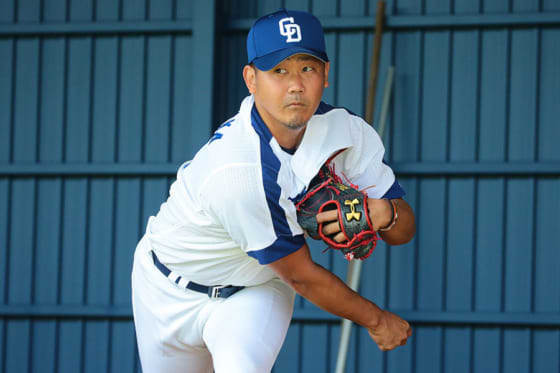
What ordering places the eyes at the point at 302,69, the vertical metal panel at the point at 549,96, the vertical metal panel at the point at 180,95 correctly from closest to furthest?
the eyes at the point at 302,69 < the vertical metal panel at the point at 549,96 < the vertical metal panel at the point at 180,95

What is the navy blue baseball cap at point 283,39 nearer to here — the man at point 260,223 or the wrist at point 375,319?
the man at point 260,223

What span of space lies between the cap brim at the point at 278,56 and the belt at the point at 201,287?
72cm

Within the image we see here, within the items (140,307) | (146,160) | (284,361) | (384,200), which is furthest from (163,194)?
(384,200)

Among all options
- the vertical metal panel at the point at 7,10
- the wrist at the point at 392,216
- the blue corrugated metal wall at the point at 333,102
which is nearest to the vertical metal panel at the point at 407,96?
the blue corrugated metal wall at the point at 333,102

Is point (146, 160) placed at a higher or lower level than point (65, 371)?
higher

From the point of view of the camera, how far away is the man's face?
7.16 ft

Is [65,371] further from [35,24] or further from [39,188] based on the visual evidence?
[35,24]

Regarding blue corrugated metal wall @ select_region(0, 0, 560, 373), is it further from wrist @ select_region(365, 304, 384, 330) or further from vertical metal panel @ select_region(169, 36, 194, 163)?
wrist @ select_region(365, 304, 384, 330)

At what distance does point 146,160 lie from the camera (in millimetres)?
4754

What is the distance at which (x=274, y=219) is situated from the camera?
2.14 m

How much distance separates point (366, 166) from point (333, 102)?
87.5 inches

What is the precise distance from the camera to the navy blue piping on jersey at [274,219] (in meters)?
2.13

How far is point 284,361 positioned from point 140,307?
2.13 meters

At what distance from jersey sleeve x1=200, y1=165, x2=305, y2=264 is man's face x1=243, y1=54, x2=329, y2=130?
0.20 meters
